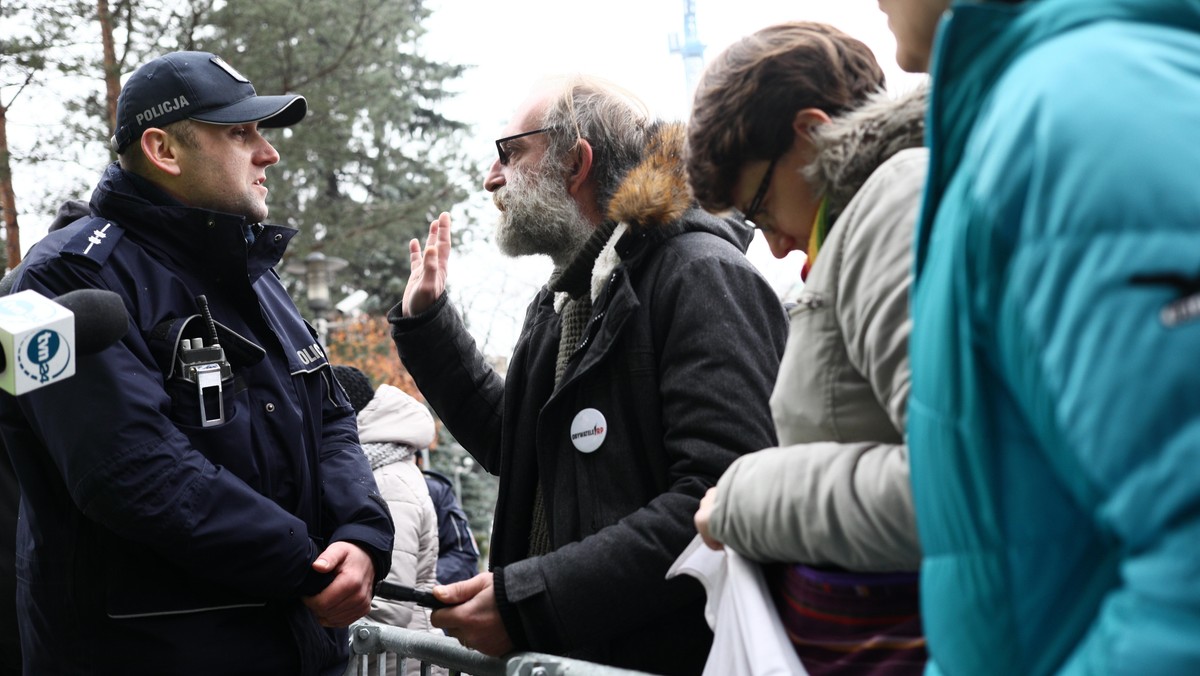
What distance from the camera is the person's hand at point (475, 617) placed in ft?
8.68

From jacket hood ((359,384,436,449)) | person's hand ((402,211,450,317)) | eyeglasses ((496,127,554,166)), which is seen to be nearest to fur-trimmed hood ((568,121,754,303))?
eyeglasses ((496,127,554,166))

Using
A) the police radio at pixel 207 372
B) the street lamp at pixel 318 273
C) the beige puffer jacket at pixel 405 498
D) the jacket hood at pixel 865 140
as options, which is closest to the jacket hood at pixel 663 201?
the jacket hood at pixel 865 140

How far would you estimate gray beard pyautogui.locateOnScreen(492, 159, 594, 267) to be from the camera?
3359mm

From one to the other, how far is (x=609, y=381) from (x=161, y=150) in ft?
4.89

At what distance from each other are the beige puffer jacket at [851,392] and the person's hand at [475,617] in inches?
38.0

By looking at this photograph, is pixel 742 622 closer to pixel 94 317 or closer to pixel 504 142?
pixel 94 317

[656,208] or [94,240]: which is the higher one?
[94,240]

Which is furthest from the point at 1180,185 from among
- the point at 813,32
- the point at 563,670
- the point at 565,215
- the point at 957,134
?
the point at 565,215

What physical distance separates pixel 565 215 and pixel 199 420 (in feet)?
3.84

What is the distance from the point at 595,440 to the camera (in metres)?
2.82

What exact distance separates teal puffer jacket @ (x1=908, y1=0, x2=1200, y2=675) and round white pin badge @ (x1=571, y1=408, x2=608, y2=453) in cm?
161

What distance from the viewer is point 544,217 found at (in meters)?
3.36

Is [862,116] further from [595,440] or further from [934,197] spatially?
[595,440]

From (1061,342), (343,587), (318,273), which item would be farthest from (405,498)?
(318,273)
